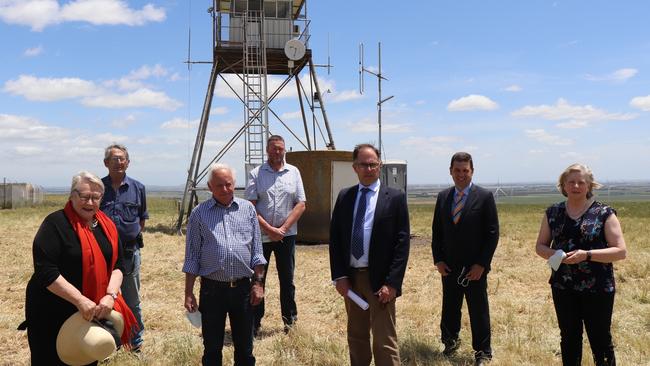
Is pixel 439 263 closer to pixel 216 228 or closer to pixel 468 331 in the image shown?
pixel 468 331

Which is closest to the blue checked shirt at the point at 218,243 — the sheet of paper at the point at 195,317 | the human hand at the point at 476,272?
the sheet of paper at the point at 195,317

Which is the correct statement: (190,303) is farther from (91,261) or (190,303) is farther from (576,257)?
(576,257)

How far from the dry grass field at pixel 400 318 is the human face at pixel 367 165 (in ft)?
6.75

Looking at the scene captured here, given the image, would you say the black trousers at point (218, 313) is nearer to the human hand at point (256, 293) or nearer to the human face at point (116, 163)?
the human hand at point (256, 293)

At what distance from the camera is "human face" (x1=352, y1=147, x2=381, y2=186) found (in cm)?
451

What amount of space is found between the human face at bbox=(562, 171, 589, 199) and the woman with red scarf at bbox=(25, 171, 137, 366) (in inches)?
143

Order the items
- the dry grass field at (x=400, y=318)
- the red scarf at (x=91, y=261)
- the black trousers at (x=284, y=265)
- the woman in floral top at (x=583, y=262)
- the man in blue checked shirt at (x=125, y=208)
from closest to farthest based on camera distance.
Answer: the red scarf at (x=91, y=261) → the woman in floral top at (x=583, y=262) → the man in blue checked shirt at (x=125, y=208) → the dry grass field at (x=400, y=318) → the black trousers at (x=284, y=265)

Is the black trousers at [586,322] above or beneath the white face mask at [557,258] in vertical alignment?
beneath

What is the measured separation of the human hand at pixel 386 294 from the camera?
4.41 meters

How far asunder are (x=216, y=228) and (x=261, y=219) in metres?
1.81

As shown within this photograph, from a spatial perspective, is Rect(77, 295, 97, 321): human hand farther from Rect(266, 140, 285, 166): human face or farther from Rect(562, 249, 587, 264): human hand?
Rect(562, 249, 587, 264): human hand

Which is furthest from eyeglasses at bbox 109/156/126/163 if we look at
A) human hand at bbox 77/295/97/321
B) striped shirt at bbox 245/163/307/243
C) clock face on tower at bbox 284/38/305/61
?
clock face on tower at bbox 284/38/305/61

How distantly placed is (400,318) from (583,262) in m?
3.32

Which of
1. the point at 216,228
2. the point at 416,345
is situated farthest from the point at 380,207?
the point at 416,345
